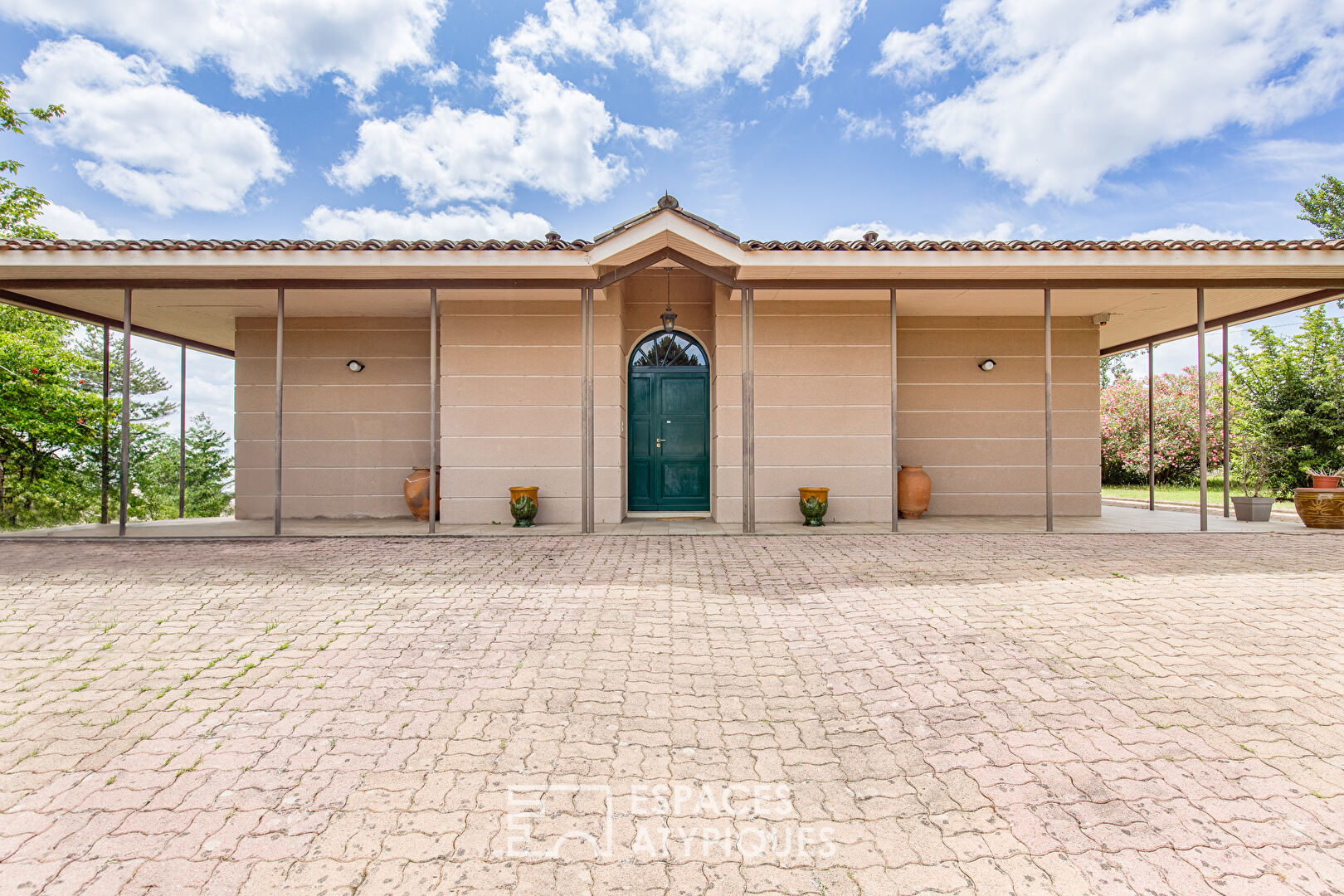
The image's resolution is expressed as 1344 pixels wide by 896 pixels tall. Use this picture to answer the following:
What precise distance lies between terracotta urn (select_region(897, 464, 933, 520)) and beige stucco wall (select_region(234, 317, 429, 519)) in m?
6.44

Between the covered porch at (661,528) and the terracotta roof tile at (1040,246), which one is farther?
the covered porch at (661,528)

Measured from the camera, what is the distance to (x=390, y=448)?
323 inches

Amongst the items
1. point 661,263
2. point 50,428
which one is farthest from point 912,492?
point 50,428

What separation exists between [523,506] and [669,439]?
2249 millimetres

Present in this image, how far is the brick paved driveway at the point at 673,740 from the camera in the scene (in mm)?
1426

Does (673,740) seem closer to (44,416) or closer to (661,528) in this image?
(661,528)

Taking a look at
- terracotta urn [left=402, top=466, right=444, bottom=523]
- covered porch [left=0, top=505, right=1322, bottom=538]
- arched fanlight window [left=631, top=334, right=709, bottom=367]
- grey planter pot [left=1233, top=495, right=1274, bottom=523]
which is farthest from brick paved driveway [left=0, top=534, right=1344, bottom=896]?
arched fanlight window [left=631, top=334, right=709, bottom=367]

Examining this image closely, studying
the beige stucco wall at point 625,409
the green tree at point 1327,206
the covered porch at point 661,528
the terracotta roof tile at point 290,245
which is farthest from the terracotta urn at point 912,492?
the green tree at point 1327,206

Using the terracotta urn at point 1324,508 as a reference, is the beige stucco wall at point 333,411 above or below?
above

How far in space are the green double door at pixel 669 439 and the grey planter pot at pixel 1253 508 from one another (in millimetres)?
6621

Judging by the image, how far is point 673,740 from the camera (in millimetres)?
2012

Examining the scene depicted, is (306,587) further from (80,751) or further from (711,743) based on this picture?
(711,743)
